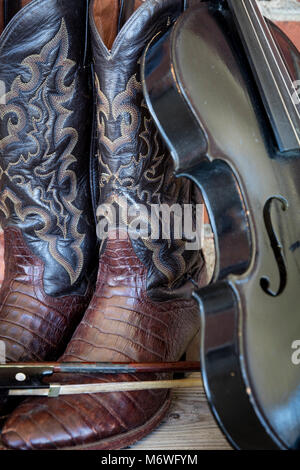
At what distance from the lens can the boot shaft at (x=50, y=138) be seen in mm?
964

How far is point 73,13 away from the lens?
0.98 m

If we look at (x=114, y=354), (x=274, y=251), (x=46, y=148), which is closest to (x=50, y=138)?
(x=46, y=148)

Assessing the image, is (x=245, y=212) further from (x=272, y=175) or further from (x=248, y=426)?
(x=248, y=426)

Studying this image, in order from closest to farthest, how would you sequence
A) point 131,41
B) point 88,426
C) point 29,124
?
point 88,426 → point 131,41 → point 29,124

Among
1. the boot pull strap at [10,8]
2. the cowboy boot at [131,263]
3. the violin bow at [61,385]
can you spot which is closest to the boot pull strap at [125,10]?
the cowboy boot at [131,263]

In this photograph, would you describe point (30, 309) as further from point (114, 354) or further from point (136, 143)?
point (136, 143)

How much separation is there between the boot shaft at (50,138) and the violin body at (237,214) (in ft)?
1.09

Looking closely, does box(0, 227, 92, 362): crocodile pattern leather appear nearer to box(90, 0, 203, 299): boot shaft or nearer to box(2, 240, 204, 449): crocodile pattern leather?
box(2, 240, 204, 449): crocodile pattern leather

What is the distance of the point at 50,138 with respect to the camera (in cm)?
103

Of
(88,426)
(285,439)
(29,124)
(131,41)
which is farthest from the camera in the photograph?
(29,124)

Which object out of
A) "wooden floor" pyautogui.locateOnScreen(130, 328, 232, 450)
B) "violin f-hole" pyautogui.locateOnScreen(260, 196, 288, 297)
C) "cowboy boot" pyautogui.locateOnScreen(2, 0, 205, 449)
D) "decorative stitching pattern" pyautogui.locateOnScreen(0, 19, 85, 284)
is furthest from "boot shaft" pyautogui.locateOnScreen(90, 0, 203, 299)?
"violin f-hole" pyautogui.locateOnScreen(260, 196, 288, 297)

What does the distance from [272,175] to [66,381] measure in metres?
0.49
